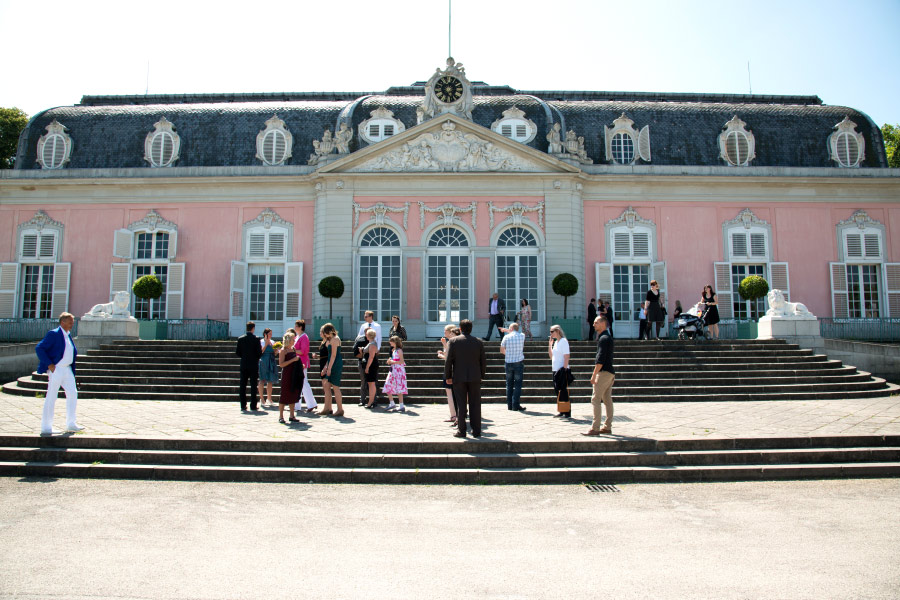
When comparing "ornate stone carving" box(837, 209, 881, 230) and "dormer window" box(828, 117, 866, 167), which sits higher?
"dormer window" box(828, 117, 866, 167)

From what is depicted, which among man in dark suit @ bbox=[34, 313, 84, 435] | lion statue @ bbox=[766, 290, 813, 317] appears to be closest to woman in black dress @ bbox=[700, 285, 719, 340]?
lion statue @ bbox=[766, 290, 813, 317]

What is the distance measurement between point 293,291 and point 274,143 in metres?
5.43

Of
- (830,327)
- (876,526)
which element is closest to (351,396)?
(876,526)

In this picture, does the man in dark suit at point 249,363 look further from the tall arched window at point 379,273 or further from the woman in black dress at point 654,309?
the woman in black dress at point 654,309

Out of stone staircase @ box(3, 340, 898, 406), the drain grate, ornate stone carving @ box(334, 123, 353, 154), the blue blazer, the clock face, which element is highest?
the clock face

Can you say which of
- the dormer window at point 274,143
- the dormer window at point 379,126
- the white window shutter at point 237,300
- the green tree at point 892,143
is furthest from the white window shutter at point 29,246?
the green tree at point 892,143

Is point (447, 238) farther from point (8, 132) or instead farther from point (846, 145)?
point (8, 132)

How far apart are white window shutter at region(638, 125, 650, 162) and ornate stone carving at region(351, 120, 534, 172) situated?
170 inches

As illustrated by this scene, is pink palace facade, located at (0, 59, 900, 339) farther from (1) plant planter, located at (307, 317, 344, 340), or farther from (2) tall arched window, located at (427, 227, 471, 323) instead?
(1) plant planter, located at (307, 317, 344, 340)

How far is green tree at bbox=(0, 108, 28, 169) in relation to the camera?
2842cm

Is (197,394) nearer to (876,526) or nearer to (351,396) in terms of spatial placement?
(351,396)

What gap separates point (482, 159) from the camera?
20.5 metres

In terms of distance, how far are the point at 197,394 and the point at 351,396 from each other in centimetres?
326

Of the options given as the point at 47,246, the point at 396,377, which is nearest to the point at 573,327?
the point at 396,377
